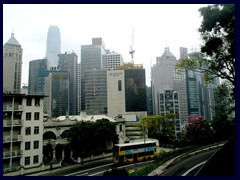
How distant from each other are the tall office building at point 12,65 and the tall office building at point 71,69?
1720 cm

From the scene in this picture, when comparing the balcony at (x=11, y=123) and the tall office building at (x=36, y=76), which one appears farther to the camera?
the tall office building at (x=36, y=76)

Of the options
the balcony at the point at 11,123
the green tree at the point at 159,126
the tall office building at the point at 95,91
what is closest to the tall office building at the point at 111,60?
the tall office building at the point at 95,91

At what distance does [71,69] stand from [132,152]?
187 ft

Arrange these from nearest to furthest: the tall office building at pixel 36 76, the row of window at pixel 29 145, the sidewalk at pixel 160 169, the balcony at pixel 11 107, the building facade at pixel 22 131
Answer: the sidewalk at pixel 160 169 → the building facade at pixel 22 131 → the balcony at pixel 11 107 → the row of window at pixel 29 145 → the tall office building at pixel 36 76

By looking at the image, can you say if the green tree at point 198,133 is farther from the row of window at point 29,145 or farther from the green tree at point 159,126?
the row of window at point 29,145

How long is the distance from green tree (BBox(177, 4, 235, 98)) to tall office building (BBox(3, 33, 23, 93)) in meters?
33.7

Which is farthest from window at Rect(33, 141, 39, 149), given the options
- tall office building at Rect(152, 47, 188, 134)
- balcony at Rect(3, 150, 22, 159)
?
tall office building at Rect(152, 47, 188, 134)

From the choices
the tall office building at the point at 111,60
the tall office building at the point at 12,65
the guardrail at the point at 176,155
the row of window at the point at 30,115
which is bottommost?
the guardrail at the point at 176,155

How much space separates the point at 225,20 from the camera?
Answer: 9.59 metres

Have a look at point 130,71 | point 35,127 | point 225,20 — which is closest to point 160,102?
point 130,71

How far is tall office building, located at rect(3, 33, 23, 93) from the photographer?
3738cm

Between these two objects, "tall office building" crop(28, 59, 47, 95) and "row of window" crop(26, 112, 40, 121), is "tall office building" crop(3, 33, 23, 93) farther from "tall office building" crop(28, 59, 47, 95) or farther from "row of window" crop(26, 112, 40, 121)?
"row of window" crop(26, 112, 40, 121)

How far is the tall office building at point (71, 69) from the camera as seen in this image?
6334 cm
